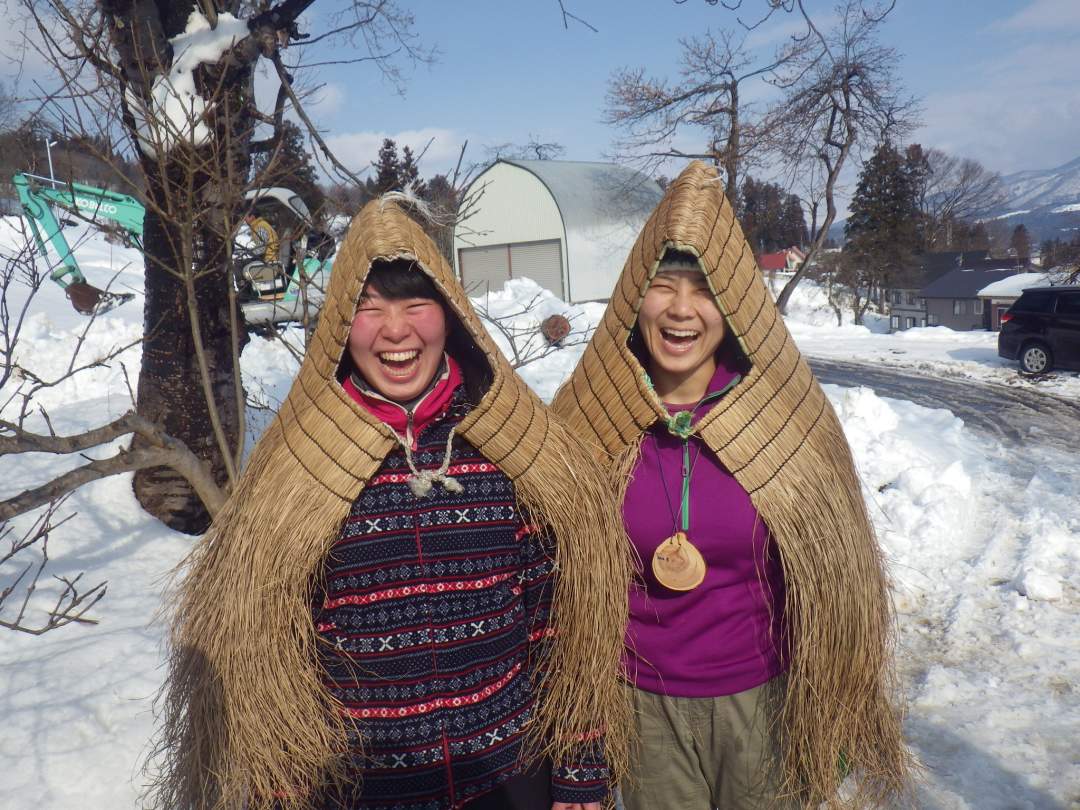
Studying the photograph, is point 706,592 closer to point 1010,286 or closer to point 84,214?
point 84,214

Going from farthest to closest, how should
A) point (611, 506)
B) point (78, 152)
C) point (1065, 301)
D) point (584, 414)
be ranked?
point (1065, 301)
point (78, 152)
point (584, 414)
point (611, 506)

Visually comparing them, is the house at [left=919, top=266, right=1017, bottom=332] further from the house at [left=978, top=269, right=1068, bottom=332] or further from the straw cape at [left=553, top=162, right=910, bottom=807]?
the straw cape at [left=553, top=162, right=910, bottom=807]

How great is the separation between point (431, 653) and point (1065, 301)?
1286 cm

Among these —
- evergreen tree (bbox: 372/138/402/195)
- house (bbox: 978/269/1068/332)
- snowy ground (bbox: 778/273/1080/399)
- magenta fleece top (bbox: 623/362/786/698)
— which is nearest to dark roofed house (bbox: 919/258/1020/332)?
house (bbox: 978/269/1068/332)

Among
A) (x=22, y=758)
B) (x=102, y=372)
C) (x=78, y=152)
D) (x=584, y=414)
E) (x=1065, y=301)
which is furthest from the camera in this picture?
(x=1065, y=301)

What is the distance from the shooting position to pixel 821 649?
6.25 feet

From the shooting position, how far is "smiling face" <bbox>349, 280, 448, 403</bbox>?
63.4 inches

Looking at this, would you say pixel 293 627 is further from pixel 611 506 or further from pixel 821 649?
pixel 821 649

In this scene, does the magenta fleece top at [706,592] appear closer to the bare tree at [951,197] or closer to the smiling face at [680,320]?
the smiling face at [680,320]

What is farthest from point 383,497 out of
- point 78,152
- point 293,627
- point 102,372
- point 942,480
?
point 102,372

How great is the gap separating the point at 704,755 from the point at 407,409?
1151 millimetres

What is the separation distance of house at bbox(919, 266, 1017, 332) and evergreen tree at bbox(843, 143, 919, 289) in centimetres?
138

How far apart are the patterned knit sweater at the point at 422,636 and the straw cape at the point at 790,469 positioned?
19.6 inches

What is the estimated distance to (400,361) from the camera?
1629 millimetres
